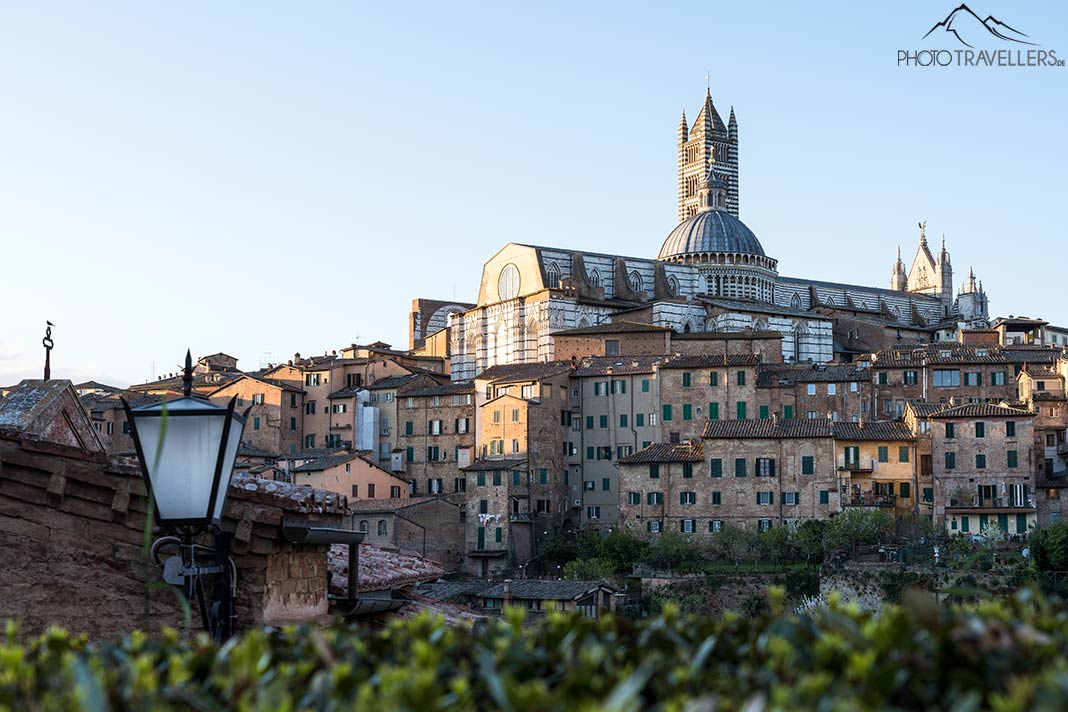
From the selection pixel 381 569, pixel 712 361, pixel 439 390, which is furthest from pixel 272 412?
pixel 381 569

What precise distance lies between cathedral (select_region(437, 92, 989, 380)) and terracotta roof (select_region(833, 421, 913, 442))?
798 inches

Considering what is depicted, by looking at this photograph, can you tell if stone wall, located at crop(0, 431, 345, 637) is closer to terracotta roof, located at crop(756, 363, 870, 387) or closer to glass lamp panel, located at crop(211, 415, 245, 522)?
glass lamp panel, located at crop(211, 415, 245, 522)

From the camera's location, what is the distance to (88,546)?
1020 centimetres

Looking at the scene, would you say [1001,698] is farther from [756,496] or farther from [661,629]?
[756,496]

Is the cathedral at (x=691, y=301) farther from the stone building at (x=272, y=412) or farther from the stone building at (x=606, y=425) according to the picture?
the stone building at (x=272, y=412)

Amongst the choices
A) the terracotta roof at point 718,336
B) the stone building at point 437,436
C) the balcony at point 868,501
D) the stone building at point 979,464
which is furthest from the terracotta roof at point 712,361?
the stone building at point 437,436

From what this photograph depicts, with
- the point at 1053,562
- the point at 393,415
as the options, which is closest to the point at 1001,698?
the point at 1053,562

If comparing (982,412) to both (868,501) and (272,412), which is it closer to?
A: (868,501)

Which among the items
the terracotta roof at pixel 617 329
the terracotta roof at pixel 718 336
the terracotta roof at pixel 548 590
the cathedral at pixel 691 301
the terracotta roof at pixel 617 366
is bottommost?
the terracotta roof at pixel 548 590

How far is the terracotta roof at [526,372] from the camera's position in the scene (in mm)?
71062

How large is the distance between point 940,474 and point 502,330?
3527 centimetres

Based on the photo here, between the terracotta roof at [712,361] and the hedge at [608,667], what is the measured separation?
63738 millimetres

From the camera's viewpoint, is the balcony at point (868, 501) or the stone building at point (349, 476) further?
the stone building at point (349, 476)

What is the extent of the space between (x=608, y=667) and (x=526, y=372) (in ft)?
225
